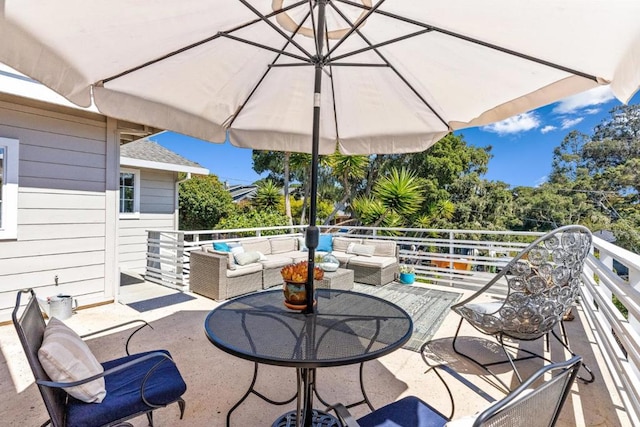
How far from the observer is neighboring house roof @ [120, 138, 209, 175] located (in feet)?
23.9

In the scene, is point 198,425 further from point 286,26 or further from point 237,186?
point 237,186

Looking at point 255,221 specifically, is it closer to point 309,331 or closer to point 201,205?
point 201,205

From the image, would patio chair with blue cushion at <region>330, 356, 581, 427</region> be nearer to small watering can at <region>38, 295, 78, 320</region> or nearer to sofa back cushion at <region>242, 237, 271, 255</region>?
small watering can at <region>38, 295, 78, 320</region>

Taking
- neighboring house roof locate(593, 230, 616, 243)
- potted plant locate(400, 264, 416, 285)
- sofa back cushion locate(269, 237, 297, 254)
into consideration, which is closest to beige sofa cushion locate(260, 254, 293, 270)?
sofa back cushion locate(269, 237, 297, 254)

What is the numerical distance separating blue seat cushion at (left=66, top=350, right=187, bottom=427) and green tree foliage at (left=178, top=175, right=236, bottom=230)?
10403mm

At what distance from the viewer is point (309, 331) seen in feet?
5.76

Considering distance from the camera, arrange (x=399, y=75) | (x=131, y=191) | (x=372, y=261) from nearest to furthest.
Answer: (x=399, y=75) < (x=372, y=261) < (x=131, y=191)

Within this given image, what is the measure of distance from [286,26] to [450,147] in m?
12.7

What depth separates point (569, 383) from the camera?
1117 millimetres

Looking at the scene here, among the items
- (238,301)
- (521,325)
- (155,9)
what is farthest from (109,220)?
(521,325)

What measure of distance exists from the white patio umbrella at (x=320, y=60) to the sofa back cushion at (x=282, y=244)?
3.56 metres

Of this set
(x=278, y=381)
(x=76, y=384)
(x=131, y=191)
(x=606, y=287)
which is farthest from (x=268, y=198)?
(x=76, y=384)

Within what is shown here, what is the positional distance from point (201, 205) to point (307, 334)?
1101cm

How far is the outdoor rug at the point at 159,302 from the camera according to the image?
4.53 meters
